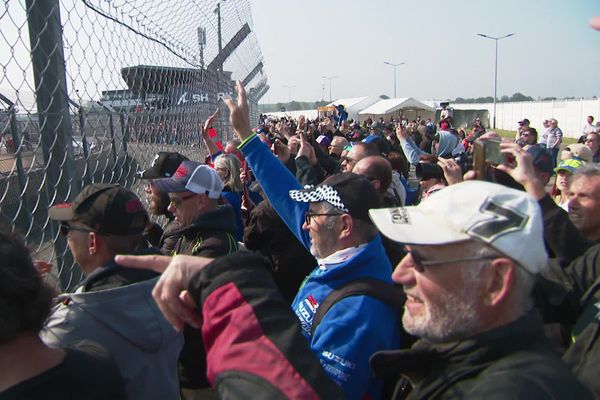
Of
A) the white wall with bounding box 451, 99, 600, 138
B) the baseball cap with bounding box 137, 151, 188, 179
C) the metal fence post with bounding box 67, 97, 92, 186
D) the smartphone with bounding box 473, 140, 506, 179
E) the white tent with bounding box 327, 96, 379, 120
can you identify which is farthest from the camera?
the white tent with bounding box 327, 96, 379, 120

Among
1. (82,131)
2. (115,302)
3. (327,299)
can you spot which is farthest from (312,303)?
(82,131)

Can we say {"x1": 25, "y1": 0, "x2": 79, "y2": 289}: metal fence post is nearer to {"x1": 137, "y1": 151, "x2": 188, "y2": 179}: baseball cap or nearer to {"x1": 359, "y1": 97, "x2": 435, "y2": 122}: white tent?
{"x1": 137, "y1": 151, "x2": 188, "y2": 179}: baseball cap

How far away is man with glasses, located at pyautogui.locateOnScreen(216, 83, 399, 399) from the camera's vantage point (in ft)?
6.62

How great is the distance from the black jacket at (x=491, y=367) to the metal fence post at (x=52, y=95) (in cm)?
161

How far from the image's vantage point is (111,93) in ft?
10.0

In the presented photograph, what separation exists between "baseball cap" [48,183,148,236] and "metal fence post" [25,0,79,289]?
134 millimetres

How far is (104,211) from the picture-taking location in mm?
2191

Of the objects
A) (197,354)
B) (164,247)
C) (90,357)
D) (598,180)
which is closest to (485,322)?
(90,357)

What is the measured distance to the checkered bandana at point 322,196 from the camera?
→ 2.58m

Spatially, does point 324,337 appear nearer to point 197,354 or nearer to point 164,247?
point 197,354

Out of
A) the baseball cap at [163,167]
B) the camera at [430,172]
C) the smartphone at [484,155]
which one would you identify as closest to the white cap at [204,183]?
the baseball cap at [163,167]

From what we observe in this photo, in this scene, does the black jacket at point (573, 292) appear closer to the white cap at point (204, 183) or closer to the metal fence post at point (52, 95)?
the white cap at point (204, 183)

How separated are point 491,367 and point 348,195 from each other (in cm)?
141

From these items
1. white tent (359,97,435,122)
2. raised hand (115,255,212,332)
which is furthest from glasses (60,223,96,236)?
white tent (359,97,435,122)
